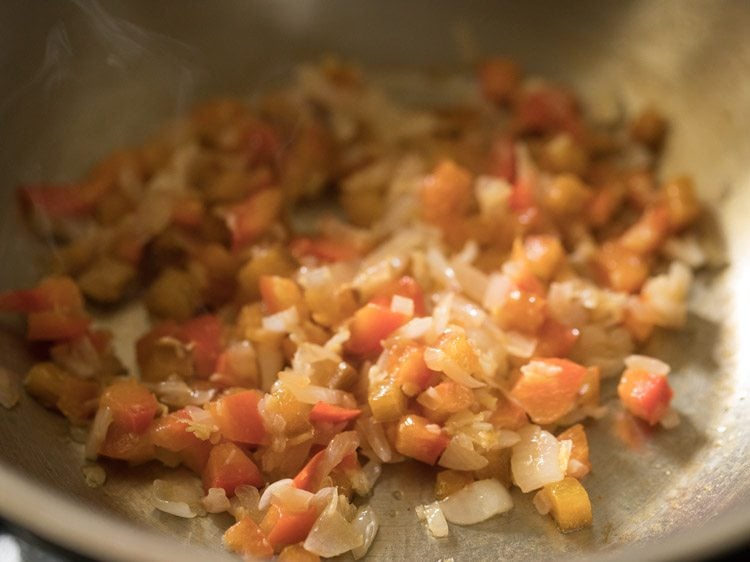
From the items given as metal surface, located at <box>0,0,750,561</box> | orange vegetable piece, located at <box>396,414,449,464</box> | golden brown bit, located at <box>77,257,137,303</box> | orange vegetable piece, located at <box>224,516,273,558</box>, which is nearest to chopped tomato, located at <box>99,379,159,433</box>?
metal surface, located at <box>0,0,750,561</box>

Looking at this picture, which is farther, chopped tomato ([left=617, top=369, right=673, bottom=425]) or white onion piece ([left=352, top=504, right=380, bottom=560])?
chopped tomato ([left=617, top=369, right=673, bottom=425])

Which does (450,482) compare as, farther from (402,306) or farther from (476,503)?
(402,306)

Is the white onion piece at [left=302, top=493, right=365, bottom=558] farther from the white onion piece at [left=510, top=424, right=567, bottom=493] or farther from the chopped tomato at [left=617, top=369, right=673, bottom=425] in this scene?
the chopped tomato at [left=617, top=369, right=673, bottom=425]

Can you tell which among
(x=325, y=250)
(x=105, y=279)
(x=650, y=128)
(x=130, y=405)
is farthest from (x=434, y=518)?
(x=650, y=128)

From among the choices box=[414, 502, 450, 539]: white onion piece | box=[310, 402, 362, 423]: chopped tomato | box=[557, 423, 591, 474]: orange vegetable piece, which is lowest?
box=[414, 502, 450, 539]: white onion piece

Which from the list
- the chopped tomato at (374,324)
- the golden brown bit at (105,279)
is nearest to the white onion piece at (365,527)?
the chopped tomato at (374,324)
